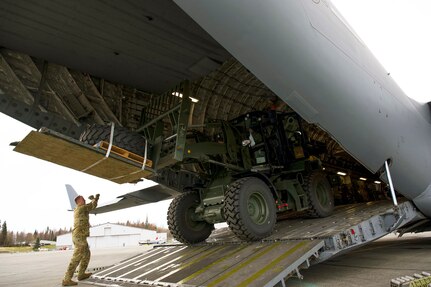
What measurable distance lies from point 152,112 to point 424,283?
16.5 ft

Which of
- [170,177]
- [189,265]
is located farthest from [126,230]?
[189,265]

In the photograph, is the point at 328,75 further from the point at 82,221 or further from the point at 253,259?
the point at 82,221

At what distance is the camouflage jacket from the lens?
5.70m

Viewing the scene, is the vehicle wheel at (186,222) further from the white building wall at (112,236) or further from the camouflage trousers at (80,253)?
the white building wall at (112,236)

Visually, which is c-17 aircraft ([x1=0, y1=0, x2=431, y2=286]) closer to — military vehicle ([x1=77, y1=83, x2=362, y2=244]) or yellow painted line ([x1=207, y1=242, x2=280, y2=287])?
military vehicle ([x1=77, y1=83, x2=362, y2=244])

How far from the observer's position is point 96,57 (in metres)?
5.31

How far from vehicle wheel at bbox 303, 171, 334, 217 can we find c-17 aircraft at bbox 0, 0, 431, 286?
0.03m

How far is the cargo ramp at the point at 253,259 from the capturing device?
3465 mm

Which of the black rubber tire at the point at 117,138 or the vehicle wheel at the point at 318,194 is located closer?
the black rubber tire at the point at 117,138

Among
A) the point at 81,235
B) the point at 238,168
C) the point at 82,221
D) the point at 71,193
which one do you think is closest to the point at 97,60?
the point at 82,221

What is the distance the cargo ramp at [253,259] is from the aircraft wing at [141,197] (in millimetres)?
5191

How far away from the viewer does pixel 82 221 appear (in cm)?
577

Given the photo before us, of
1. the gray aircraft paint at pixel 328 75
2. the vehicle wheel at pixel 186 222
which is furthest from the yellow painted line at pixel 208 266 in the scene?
the gray aircraft paint at pixel 328 75

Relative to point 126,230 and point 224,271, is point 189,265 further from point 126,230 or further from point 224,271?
point 126,230
